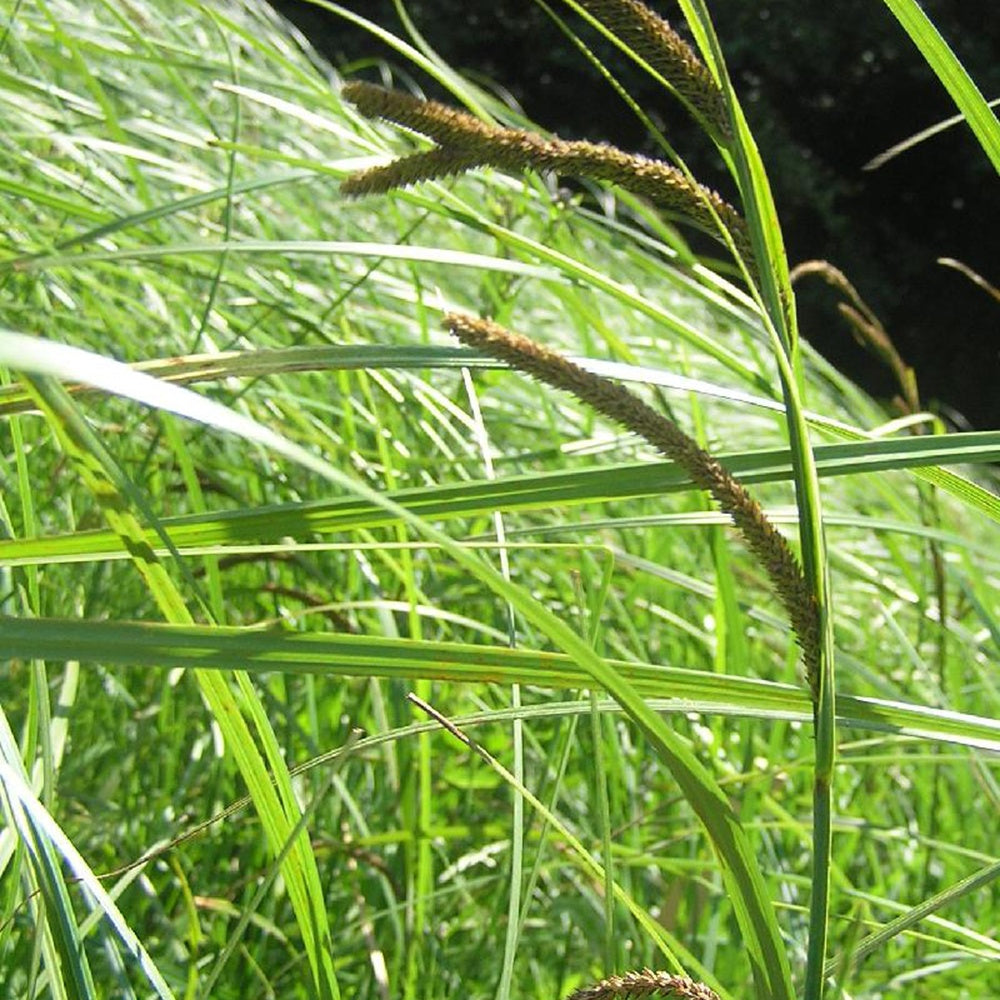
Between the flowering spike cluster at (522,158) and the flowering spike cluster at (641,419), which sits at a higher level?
the flowering spike cluster at (522,158)

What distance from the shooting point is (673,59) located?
0.42 m

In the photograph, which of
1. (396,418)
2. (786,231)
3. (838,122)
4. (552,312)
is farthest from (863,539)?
(838,122)

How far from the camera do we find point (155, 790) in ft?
3.40

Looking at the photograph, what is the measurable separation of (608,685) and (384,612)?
0.57 meters

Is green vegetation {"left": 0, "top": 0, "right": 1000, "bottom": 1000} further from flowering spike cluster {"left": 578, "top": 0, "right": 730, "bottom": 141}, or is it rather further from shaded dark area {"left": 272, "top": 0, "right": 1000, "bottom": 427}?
shaded dark area {"left": 272, "top": 0, "right": 1000, "bottom": 427}

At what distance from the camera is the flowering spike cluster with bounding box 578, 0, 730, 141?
0.42 m

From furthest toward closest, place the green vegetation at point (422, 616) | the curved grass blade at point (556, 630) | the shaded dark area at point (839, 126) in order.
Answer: the shaded dark area at point (839, 126) → the green vegetation at point (422, 616) → the curved grass blade at point (556, 630)

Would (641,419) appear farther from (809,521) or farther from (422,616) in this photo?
(422,616)

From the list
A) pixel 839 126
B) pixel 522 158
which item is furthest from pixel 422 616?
pixel 839 126

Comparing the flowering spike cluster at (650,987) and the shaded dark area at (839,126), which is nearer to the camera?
the flowering spike cluster at (650,987)

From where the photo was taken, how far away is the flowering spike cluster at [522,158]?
43 cm

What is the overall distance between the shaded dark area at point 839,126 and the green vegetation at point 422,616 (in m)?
7.29

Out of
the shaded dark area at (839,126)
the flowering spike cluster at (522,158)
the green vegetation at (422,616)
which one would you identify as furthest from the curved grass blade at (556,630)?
the shaded dark area at (839,126)

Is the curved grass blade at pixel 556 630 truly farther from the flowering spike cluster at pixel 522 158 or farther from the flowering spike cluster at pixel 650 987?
the flowering spike cluster at pixel 522 158
